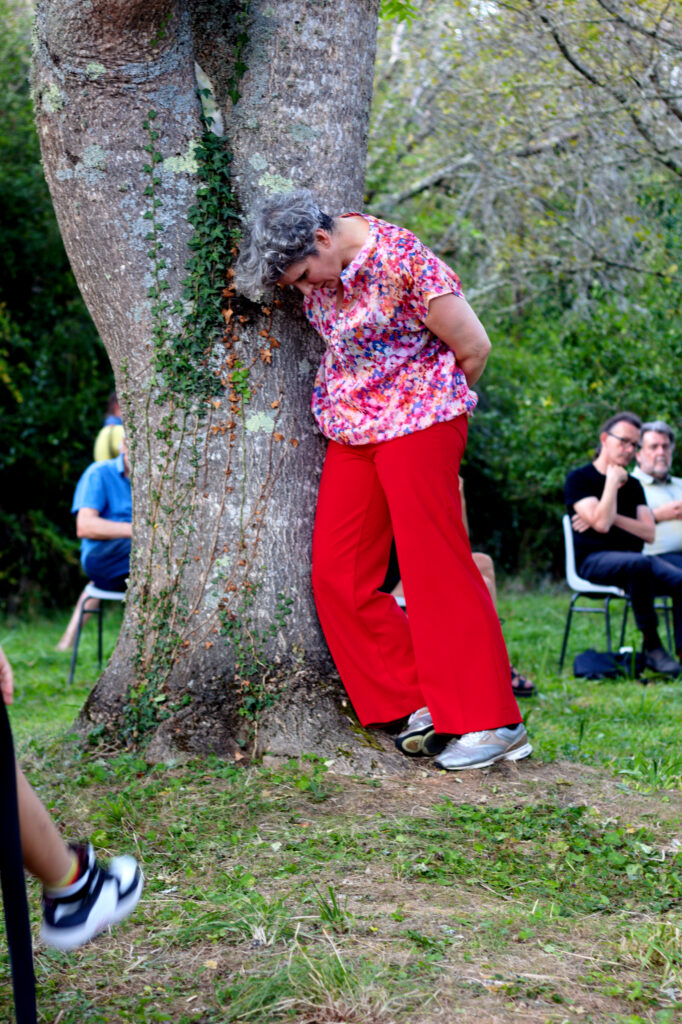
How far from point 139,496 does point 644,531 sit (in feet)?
13.8

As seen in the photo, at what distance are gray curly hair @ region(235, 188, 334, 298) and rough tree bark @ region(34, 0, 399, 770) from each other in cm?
20

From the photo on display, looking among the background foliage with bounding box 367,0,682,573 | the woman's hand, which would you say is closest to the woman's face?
the woman's hand

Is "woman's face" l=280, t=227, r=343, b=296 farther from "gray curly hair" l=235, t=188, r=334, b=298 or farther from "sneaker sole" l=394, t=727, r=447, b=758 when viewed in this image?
"sneaker sole" l=394, t=727, r=447, b=758

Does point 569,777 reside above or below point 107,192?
A: below

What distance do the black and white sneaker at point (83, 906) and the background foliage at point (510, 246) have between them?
6.96 meters

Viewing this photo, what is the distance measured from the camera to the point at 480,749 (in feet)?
11.5

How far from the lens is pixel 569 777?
357 cm

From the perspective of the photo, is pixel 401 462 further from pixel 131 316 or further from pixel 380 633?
pixel 131 316

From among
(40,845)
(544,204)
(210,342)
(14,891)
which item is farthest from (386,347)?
(544,204)

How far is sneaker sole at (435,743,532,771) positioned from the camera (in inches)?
137

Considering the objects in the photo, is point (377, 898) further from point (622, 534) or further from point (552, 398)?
point (552, 398)

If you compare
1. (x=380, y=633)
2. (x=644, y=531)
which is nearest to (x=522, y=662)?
(x=644, y=531)

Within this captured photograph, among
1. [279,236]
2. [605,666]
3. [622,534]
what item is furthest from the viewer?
[622,534]

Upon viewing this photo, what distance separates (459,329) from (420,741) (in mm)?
1361
